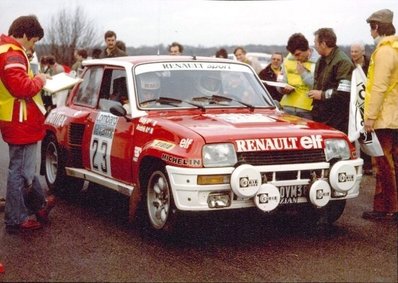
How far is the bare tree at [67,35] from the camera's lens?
6346 centimetres

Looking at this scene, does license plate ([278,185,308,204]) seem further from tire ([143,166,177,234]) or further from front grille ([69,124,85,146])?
front grille ([69,124,85,146])

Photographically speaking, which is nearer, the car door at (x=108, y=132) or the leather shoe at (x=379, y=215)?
the car door at (x=108, y=132)

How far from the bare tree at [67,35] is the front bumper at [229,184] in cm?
5670

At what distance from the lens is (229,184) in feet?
20.4

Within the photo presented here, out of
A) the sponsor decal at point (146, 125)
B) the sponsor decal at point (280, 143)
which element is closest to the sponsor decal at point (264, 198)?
the sponsor decal at point (280, 143)

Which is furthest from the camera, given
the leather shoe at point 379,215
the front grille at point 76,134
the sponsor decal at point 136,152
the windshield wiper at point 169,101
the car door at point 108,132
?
the front grille at point 76,134

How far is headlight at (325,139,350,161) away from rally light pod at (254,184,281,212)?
2.25 feet

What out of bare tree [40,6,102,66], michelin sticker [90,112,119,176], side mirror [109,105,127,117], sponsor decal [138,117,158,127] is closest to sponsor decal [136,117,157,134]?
sponsor decal [138,117,158,127]

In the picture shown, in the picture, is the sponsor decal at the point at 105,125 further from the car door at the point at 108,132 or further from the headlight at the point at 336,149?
the headlight at the point at 336,149

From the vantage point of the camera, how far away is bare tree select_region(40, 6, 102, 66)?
6346cm

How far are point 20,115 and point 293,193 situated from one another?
8.55 ft

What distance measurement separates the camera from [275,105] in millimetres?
7961

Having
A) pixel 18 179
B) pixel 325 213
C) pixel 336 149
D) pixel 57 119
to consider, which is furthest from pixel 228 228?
pixel 57 119

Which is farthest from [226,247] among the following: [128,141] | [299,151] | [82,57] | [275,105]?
[82,57]
